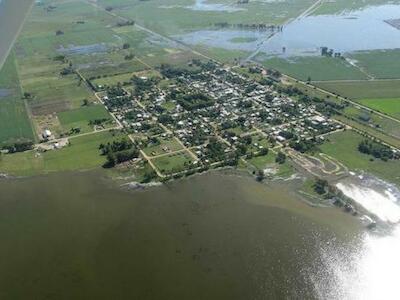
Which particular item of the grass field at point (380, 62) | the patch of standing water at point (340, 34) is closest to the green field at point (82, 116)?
the patch of standing water at point (340, 34)

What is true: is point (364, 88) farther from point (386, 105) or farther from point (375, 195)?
point (375, 195)

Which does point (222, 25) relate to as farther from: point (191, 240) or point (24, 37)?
point (191, 240)

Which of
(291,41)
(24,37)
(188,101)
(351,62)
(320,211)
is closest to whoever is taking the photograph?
(320,211)

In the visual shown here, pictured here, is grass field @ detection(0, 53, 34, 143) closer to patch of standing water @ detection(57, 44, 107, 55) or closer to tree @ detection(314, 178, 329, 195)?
patch of standing water @ detection(57, 44, 107, 55)

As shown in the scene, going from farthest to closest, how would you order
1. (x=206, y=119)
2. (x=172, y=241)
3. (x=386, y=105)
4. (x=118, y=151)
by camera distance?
(x=386, y=105) → (x=206, y=119) → (x=118, y=151) → (x=172, y=241)

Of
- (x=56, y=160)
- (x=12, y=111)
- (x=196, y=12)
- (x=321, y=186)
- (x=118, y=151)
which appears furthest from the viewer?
(x=196, y=12)

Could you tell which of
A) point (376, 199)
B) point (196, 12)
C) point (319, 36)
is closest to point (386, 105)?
point (376, 199)

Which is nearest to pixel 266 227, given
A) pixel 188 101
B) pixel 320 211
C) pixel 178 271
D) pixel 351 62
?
pixel 320 211
